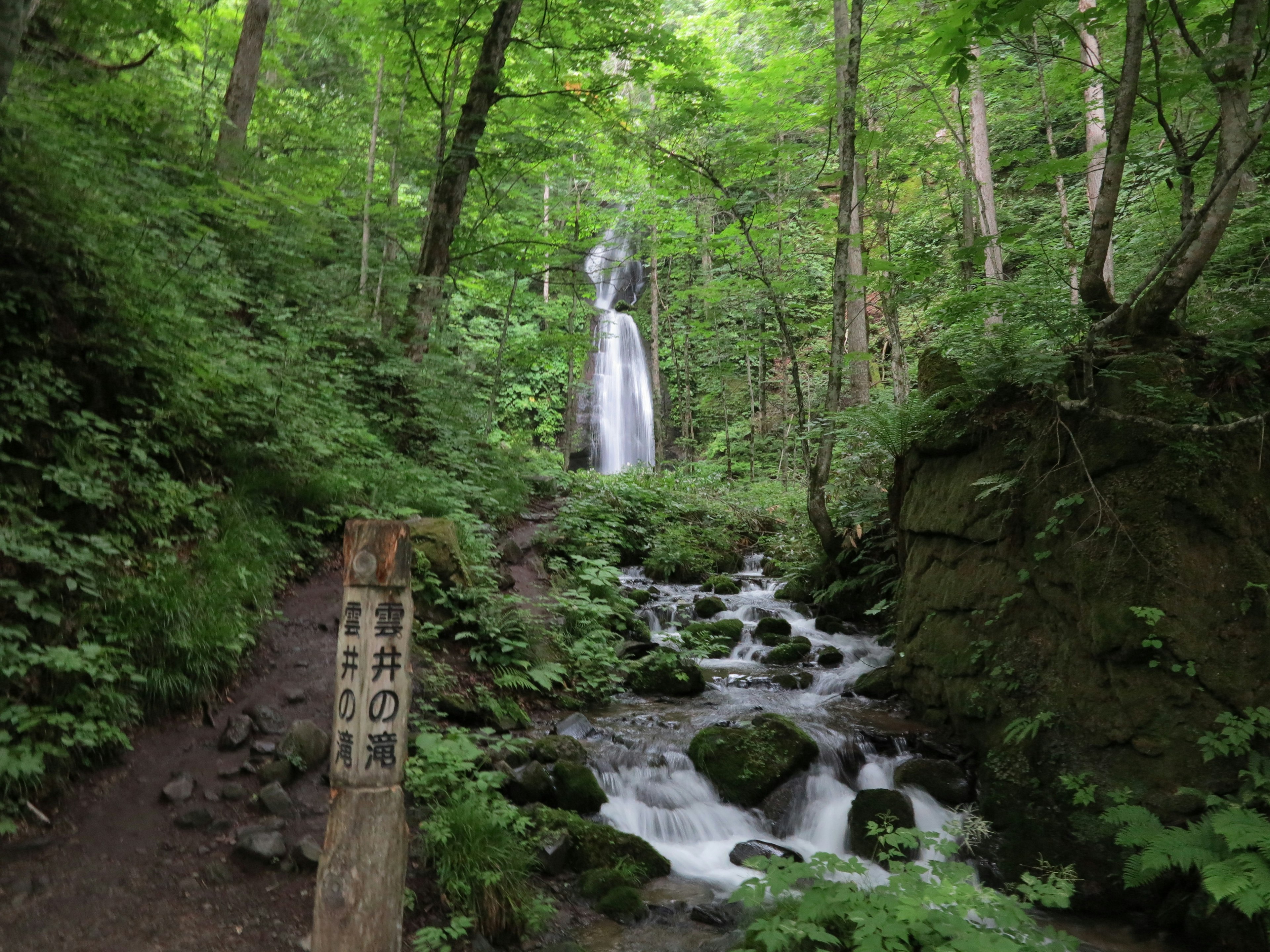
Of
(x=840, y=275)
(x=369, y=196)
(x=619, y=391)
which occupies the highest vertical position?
(x=369, y=196)

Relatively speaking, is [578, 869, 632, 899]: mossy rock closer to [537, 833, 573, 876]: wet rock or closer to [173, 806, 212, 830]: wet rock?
[537, 833, 573, 876]: wet rock

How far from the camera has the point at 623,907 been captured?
14.5ft

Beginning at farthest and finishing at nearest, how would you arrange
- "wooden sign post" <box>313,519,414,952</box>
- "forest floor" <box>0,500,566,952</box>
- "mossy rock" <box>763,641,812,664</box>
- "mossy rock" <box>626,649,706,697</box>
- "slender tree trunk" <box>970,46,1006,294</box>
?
"slender tree trunk" <box>970,46,1006,294</box>, "mossy rock" <box>763,641,812,664</box>, "mossy rock" <box>626,649,706,697</box>, "forest floor" <box>0,500,566,952</box>, "wooden sign post" <box>313,519,414,952</box>

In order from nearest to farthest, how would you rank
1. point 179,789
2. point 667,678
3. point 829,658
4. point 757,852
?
1. point 179,789
2. point 757,852
3. point 667,678
4. point 829,658

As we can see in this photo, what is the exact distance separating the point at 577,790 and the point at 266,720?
7.43 ft

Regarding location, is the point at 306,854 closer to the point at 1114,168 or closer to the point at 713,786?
the point at 713,786

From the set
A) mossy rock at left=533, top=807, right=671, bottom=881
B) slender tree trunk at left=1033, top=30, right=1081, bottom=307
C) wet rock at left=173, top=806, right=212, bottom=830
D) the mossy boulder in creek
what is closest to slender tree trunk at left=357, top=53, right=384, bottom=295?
wet rock at left=173, top=806, right=212, bottom=830

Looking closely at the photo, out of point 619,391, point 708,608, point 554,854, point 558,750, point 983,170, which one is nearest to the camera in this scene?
point 554,854

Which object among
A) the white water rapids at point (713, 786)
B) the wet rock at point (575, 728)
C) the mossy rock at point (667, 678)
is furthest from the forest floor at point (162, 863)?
the mossy rock at point (667, 678)

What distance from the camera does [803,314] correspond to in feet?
66.9

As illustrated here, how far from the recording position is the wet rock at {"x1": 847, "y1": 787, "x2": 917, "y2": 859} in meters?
5.21

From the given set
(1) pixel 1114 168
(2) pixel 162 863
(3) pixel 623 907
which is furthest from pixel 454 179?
(3) pixel 623 907

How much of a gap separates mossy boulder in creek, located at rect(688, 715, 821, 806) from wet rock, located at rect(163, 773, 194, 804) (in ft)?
12.1

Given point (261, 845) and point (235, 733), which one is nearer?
point (261, 845)
